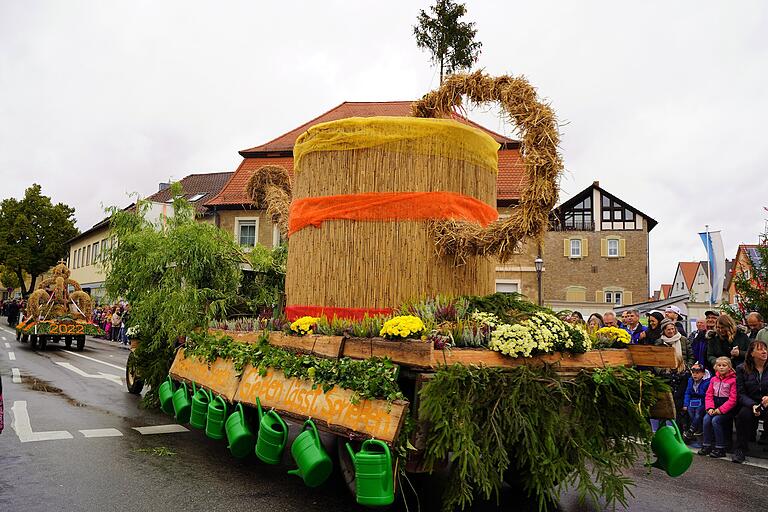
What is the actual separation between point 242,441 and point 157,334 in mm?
3520

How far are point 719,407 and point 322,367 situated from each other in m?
5.45

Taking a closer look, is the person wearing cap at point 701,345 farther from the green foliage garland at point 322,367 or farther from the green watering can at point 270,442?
the green watering can at point 270,442

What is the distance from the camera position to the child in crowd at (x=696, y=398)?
26.0ft

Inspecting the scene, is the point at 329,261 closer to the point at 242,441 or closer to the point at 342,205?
the point at 342,205

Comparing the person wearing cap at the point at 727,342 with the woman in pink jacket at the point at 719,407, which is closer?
the woman in pink jacket at the point at 719,407

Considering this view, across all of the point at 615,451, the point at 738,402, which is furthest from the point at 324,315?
the point at 738,402

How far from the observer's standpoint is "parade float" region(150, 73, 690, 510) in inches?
153

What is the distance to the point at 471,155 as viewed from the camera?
5.77 metres

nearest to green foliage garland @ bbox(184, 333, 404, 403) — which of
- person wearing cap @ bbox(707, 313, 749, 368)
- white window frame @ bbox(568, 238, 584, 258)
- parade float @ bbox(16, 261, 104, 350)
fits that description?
person wearing cap @ bbox(707, 313, 749, 368)

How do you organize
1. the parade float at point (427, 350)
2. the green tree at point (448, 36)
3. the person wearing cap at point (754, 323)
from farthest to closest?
the green tree at point (448, 36) < the person wearing cap at point (754, 323) < the parade float at point (427, 350)

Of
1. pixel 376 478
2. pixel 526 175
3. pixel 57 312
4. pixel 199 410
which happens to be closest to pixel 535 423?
pixel 376 478

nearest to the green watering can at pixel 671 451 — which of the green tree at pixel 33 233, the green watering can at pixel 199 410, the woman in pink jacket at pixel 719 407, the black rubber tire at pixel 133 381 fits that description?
the woman in pink jacket at pixel 719 407

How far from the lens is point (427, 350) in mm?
3893

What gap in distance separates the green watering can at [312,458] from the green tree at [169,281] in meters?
3.59
